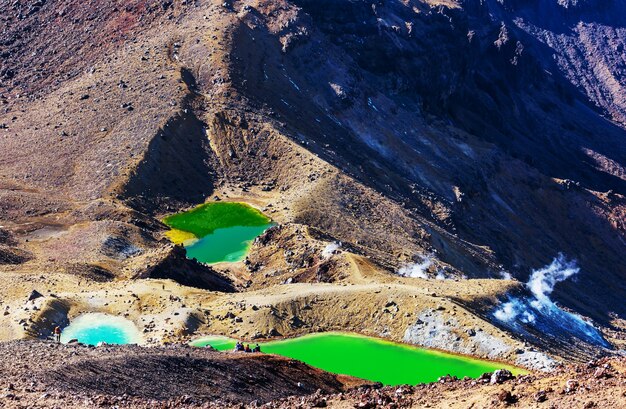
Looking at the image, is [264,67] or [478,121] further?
[478,121]

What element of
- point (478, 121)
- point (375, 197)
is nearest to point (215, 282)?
point (375, 197)

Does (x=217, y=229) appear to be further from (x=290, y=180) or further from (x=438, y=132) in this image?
(x=438, y=132)

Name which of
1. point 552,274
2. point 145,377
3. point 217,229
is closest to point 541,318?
point 217,229

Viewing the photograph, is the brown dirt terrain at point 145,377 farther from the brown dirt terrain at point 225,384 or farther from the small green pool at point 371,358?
the small green pool at point 371,358

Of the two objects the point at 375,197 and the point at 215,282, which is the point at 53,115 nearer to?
the point at 375,197

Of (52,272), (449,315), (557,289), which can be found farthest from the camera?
(557,289)

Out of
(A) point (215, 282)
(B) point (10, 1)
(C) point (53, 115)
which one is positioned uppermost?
(B) point (10, 1)

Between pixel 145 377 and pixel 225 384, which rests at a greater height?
pixel 145 377
